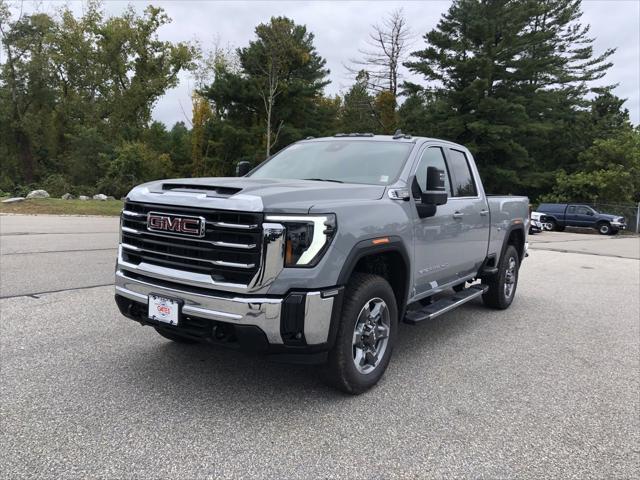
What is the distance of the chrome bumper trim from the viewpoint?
3146 mm

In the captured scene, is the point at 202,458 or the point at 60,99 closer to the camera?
the point at 202,458

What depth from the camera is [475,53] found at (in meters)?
36.8

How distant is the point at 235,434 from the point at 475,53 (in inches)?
1513

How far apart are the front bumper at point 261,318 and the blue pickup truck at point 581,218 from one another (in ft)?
107

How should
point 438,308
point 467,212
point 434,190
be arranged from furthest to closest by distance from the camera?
point 467,212 → point 438,308 → point 434,190

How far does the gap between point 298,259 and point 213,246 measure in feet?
1.85

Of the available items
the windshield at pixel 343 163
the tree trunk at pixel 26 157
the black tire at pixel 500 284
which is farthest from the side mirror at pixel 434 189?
the tree trunk at pixel 26 157

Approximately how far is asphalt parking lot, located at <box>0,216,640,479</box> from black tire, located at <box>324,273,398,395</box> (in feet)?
0.44

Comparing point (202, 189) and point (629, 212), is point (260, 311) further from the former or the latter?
point (629, 212)

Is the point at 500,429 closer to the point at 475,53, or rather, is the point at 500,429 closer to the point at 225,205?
the point at 225,205

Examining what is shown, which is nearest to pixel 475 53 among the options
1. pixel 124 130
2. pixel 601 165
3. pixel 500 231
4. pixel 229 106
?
pixel 601 165

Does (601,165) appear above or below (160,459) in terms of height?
above

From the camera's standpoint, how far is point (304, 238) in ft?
10.6

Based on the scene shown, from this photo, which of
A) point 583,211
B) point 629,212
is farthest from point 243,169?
point 629,212
